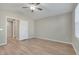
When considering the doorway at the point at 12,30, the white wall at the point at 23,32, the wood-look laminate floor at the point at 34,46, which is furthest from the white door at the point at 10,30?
the white wall at the point at 23,32

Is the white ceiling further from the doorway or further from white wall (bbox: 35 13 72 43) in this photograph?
the doorway

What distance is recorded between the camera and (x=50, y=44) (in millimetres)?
3066

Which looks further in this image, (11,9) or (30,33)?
(30,33)

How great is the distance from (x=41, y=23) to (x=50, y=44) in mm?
831

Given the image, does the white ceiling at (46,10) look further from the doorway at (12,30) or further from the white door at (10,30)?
the white door at (10,30)

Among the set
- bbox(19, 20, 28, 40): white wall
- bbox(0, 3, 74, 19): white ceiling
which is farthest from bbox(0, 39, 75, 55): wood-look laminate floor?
bbox(0, 3, 74, 19): white ceiling

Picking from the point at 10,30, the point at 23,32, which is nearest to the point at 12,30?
the point at 10,30

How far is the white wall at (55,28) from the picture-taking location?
251 cm

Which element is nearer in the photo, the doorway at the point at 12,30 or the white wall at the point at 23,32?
the doorway at the point at 12,30

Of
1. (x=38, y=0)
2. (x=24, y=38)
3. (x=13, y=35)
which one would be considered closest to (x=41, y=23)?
(x=24, y=38)

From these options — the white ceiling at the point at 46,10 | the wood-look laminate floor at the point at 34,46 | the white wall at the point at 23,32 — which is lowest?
the wood-look laminate floor at the point at 34,46

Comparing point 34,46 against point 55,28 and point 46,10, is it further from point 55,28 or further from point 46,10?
point 46,10

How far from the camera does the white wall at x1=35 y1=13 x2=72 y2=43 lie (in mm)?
2508
